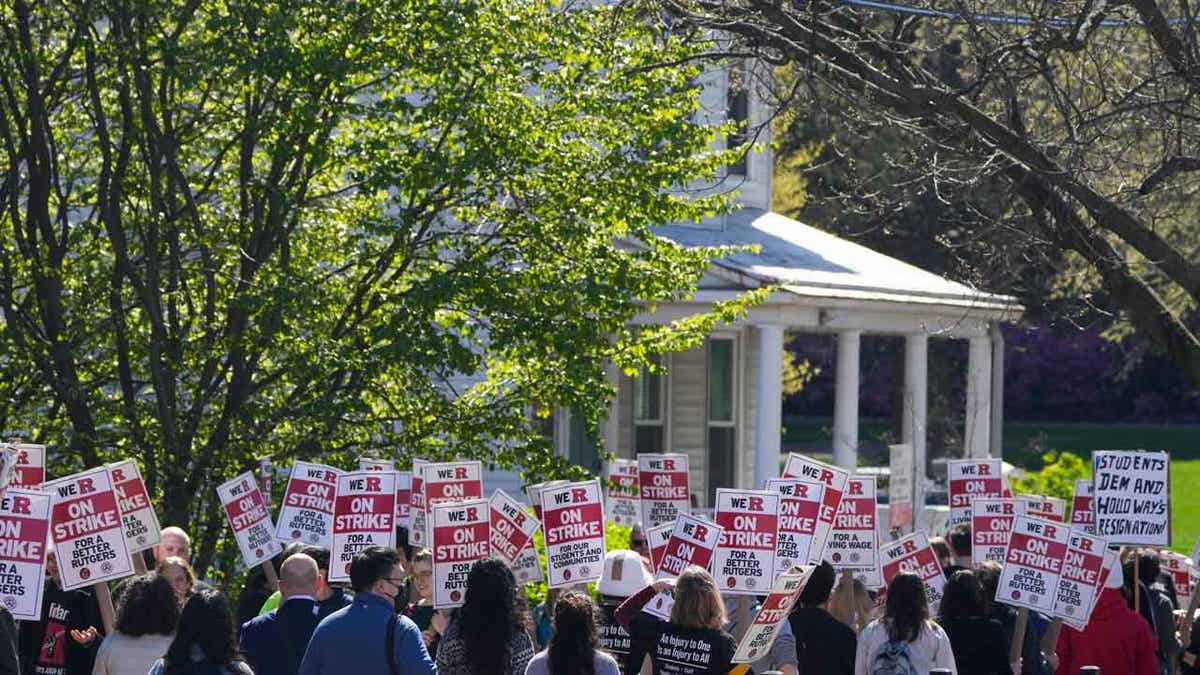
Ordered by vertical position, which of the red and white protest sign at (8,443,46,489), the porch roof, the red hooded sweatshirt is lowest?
the red hooded sweatshirt

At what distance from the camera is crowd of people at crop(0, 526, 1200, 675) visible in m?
7.98

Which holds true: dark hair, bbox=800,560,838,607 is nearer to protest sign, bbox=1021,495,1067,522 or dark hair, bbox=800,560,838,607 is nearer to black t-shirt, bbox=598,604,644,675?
black t-shirt, bbox=598,604,644,675

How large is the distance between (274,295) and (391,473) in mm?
3365

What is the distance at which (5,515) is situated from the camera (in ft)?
31.6

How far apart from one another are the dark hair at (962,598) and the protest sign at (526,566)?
7.93ft

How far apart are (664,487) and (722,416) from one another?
1245 centimetres

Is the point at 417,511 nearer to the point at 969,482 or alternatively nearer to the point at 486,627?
the point at 969,482

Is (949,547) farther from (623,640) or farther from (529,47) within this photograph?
(529,47)

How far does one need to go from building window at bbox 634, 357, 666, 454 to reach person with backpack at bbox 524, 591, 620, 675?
18.3m

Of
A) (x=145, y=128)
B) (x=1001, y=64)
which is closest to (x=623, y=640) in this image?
(x=1001, y=64)

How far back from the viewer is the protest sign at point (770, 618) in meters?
8.55

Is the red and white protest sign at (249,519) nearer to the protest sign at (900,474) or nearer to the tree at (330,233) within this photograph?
the tree at (330,233)

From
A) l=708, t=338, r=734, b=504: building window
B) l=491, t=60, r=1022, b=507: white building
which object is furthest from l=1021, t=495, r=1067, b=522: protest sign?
l=708, t=338, r=734, b=504: building window

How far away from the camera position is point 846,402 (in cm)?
2439
